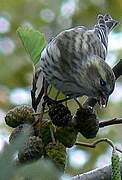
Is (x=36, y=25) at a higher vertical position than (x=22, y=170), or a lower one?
lower

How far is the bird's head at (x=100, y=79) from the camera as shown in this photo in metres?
2.10

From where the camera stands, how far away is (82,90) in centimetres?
230

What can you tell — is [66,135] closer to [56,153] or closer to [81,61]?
[56,153]

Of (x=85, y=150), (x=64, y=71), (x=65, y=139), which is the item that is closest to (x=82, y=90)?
(x=64, y=71)

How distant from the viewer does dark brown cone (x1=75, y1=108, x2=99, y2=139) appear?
1.51 metres

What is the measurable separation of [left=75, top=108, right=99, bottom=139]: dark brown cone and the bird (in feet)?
1.80

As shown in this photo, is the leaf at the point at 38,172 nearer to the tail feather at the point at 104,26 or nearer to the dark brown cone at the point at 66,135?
the dark brown cone at the point at 66,135

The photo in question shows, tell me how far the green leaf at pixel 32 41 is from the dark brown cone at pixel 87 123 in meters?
0.32

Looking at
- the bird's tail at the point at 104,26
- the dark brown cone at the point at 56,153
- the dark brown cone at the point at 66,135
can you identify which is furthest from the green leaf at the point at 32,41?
the bird's tail at the point at 104,26

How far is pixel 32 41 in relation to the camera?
5.95ft

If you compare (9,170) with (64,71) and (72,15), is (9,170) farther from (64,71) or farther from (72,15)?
(72,15)

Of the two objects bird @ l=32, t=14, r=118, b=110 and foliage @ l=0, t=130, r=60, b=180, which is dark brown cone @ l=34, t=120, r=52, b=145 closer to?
bird @ l=32, t=14, r=118, b=110

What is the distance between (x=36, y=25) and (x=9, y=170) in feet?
11.0

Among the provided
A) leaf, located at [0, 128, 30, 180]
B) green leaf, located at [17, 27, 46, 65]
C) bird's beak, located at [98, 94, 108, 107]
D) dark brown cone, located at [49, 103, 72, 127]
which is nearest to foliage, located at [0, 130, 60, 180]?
leaf, located at [0, 128, 30, 180]
